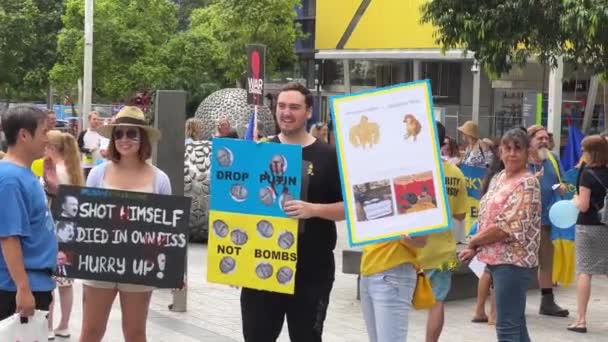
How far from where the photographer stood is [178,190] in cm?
991

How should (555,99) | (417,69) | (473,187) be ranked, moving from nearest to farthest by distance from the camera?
(473,187) < (555,99) < (417,69)

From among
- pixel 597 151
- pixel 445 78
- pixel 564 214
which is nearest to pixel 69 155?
pixel 564 214

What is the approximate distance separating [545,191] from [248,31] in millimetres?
27846

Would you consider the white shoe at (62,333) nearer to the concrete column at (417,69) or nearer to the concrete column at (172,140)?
the concrete column at (172,140)

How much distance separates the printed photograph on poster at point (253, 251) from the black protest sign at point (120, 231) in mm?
647

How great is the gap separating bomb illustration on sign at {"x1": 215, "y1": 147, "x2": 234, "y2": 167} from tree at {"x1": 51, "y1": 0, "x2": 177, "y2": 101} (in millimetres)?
32227

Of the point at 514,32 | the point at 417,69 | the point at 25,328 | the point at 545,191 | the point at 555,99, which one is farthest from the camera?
the point at 417,69

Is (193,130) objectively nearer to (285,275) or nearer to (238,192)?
(238,192)

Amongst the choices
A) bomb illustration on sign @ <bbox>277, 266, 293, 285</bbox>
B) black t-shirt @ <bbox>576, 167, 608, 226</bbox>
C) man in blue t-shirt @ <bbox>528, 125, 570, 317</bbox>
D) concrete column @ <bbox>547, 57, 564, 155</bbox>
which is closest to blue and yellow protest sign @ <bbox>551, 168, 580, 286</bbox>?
man in blue t-shirt @ <bbox>528, 125, 570, 317</bbox>

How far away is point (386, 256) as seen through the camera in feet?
18.4

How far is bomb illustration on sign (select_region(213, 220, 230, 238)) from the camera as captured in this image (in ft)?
18.1

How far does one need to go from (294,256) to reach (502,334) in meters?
1.84

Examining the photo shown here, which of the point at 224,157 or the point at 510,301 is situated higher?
the point at 224,157

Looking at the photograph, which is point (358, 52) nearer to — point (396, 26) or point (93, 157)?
point (396, 26)
